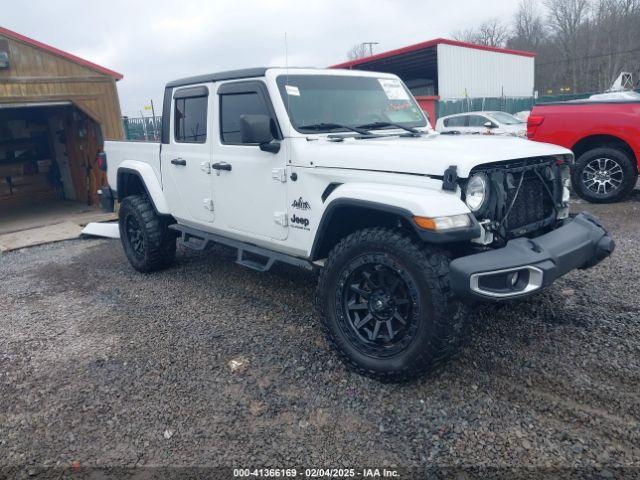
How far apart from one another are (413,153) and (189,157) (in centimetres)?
256

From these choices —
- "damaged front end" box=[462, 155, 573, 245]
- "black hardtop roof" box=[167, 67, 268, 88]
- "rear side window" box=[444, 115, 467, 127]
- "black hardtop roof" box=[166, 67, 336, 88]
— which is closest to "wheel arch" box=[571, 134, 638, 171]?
"damaged front end" box=[462, 155, 573, 245]

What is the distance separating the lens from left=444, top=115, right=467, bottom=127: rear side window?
15617 mm

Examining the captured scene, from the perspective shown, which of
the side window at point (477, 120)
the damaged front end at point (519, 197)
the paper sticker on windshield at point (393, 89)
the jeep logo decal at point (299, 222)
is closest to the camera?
A: the damaged front end at point (519, 197)

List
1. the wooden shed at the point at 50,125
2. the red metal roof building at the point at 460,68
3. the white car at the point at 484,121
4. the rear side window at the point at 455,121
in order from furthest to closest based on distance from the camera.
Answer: the red metal roof building at the point at 460,68
the rear side window at the point at 455,121
the white car at the point at 484,121
the wooden shed at the point at 50,125

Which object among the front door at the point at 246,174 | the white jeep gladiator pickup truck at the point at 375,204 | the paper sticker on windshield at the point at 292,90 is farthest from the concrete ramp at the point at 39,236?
the paper sticker on windshield at the point at 292,90

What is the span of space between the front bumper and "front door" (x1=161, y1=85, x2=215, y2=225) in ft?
8.86

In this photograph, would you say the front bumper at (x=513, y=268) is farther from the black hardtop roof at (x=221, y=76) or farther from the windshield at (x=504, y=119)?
the windshield at (x=504, y=119)

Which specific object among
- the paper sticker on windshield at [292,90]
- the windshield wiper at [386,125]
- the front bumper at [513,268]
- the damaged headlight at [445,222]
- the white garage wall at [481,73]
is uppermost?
the white garage wall at [481,73]

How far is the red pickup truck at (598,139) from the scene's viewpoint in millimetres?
7398

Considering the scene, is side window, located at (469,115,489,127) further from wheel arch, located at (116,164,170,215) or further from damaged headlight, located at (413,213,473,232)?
damaged headlight, located at (413,213,473,232)

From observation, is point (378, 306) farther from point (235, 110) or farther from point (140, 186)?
point (140, 186)

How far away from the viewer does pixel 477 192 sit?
9.89ft

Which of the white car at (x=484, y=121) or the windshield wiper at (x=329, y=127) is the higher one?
the windshield wiper at (x=329, y=127)

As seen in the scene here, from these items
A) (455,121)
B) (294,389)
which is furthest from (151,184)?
(455,121)
